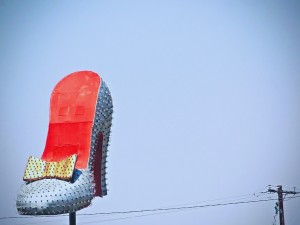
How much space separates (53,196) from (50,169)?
772 mm

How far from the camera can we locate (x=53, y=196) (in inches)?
220

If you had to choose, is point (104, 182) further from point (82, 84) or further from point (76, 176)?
point (82, 84)

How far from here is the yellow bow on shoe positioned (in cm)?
600

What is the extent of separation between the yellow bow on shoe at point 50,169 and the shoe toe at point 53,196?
0.11 meters

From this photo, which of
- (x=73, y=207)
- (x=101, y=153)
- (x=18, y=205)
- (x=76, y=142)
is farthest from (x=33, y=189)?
(x=101, y=153)

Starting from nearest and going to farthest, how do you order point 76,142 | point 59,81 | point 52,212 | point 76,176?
1. point 52,212
2. point 76,176
3. point 76,142
4. point 59,81

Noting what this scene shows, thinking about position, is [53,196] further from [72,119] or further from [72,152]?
[72,119]

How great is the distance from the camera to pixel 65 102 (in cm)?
706

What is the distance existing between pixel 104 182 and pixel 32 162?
1.98 m

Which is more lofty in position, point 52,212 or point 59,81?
point 59,81

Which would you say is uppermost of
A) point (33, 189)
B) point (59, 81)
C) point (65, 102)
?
point (59, 81)

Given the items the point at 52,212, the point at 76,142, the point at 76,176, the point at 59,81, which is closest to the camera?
the point at 52,212

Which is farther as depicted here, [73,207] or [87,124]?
[87,124]

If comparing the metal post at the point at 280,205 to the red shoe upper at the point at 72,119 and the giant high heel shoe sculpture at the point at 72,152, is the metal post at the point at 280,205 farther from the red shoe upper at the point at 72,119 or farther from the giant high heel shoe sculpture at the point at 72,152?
the red shoe upper at the point at 72,119
